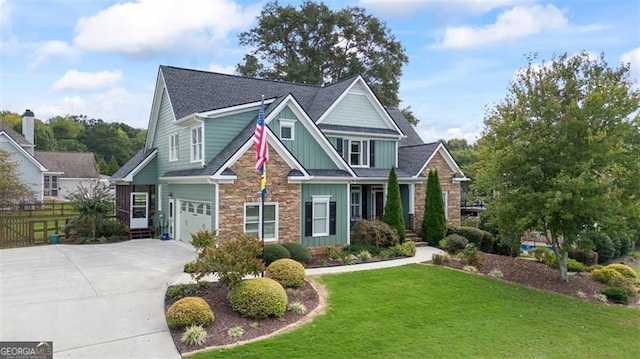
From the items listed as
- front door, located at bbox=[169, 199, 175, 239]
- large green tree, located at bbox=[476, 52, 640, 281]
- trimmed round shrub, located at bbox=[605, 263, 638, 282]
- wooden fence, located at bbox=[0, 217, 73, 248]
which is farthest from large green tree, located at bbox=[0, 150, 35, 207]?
trimmed round shrub, located at bbox=[605, 263, 638, 282]

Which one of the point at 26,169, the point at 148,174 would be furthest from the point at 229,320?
the point at 26,169

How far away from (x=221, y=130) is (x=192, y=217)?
4.05m

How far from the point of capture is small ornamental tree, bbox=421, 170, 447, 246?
67.5 feet

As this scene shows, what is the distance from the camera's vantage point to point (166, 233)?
66.8 ft

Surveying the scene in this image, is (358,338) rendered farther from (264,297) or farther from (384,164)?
(384,164)

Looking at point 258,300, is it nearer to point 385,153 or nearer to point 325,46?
point 385,153

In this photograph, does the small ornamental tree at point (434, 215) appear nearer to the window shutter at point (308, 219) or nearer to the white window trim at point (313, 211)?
the white window trim at point (313, 211)

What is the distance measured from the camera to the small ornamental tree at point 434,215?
20562 mm

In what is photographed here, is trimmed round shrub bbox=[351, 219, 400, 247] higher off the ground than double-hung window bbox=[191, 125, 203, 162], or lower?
lower

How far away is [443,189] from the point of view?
2334 centimetres

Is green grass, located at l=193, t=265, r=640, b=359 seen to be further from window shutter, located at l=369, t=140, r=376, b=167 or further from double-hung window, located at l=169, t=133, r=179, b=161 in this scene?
double-hung window, located at l=169, t=133, r=179, b=161

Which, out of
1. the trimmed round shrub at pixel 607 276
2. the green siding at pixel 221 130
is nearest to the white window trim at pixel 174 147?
the green siding at pixel 221 130

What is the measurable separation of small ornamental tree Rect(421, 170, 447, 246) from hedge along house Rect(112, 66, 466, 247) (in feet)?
4.66

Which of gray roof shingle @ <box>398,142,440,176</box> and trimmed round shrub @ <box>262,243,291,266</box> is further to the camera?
gray roof shingle @ <box>398,142,440,176</box>
